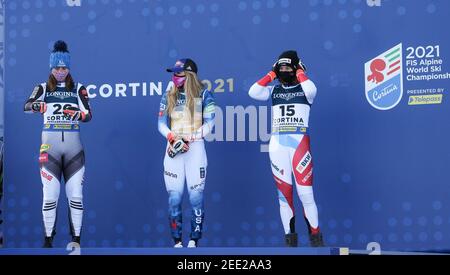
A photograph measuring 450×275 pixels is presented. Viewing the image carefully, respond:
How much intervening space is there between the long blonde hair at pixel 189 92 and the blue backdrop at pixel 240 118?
61 cm

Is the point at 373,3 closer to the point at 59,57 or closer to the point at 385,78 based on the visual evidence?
the point at 385,78

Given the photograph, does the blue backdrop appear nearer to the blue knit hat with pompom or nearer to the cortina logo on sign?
the cortina logo on sign

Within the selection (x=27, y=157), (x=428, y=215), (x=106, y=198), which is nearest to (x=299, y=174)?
(x=428, y=215)

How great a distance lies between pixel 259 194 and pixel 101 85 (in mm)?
1607

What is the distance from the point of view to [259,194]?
5.62m

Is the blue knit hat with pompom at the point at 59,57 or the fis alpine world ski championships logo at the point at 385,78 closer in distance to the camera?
the blue knit hat with pompom at the point at 59,57

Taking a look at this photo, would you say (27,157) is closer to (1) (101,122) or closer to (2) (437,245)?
(1) (101,122)

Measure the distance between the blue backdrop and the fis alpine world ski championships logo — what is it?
0.03 meters

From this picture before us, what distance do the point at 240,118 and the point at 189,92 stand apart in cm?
72

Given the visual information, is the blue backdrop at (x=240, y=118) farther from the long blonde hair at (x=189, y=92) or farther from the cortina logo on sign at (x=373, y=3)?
the long blonde hair at (x=189, y=92)

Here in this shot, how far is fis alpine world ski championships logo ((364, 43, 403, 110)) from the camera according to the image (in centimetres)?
545

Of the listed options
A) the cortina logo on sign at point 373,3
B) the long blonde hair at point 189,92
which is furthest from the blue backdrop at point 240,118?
the long blonde hair at point 189,92

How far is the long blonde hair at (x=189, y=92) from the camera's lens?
5.06m
